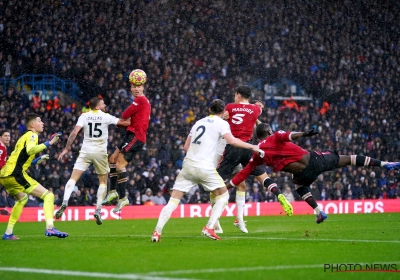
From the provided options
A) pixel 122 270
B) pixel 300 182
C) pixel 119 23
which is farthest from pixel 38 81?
pixel 122 270

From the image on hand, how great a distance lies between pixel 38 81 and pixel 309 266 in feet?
80.3

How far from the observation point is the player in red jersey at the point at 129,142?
1573 cm

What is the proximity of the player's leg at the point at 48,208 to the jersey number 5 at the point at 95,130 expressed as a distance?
7.02 feet

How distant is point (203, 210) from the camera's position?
28703 mm

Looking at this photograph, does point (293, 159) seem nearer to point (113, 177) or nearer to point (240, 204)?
point (240, 204)

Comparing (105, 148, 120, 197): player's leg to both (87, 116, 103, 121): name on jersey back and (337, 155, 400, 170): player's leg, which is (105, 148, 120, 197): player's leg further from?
(337, 155, 400, 170): player's leg

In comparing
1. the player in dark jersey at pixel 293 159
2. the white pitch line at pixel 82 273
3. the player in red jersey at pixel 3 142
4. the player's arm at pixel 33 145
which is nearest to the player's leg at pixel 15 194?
the player's arm at pixel 33 145

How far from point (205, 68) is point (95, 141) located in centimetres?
2072

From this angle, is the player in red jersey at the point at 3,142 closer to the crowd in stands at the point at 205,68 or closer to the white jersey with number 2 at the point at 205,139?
the white jersey with number 2 at the point at 205,139

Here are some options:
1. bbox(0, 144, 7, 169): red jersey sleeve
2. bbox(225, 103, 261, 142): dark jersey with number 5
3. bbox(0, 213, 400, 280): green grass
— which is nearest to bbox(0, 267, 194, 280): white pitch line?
bbox(0, 213, 400, 280): green grass

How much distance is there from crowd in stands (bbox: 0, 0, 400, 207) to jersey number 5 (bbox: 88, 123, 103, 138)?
36.1 ft

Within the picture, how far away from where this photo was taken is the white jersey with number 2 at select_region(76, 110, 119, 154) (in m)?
15.4

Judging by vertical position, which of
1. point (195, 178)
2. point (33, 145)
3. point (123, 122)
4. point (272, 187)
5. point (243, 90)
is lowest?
point (272, 187)

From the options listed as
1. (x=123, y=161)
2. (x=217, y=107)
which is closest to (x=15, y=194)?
(x=123, y=161)
